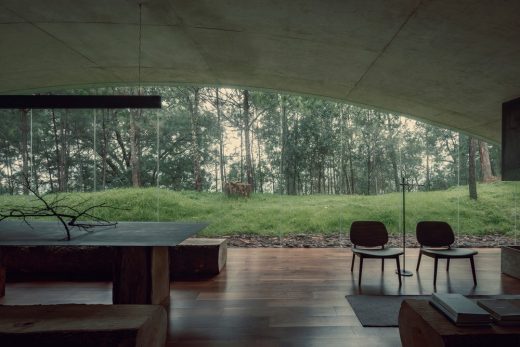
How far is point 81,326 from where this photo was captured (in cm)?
185

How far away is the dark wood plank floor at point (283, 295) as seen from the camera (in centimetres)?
269

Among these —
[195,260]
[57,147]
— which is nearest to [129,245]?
[195,260]

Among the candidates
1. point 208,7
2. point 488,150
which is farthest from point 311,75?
point 488,150

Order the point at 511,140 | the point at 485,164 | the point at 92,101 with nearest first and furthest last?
the point at 92,101
the point at 511,140
the point at 485,164

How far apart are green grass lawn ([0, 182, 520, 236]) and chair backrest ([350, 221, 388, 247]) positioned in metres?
2.41

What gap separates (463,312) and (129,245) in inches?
87.1

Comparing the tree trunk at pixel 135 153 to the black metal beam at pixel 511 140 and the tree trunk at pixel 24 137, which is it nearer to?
the tree trunk at pixel 24 137

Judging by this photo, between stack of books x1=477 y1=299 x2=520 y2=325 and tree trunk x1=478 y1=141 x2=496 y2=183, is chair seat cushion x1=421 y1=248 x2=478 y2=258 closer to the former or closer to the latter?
stack of books x1=477 y1=299 x2=520 y2=325

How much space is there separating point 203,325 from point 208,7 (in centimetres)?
293

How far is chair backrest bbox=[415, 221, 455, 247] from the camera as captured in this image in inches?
172

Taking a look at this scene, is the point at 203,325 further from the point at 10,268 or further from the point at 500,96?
the point at 500,96

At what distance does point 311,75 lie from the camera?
4.92 m

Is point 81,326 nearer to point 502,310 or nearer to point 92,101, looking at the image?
point 502,310

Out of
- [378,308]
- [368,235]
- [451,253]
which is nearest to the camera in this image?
[378,308]
